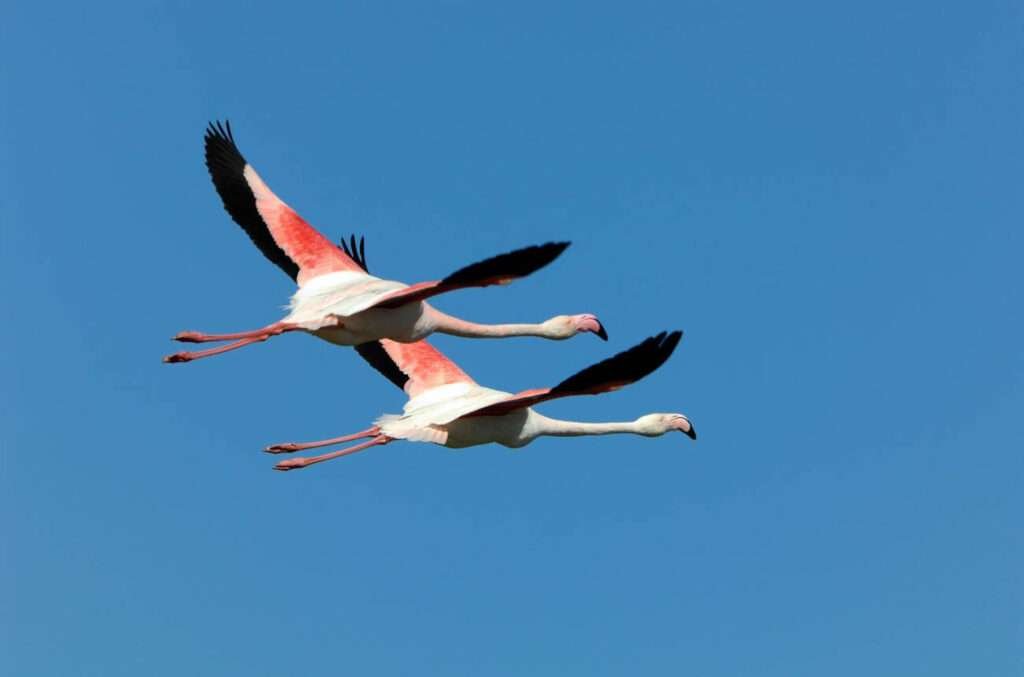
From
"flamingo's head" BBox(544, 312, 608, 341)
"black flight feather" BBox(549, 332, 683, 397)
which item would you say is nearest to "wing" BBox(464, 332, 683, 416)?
"black flight feather" BBox(549, 332, 683, 397)

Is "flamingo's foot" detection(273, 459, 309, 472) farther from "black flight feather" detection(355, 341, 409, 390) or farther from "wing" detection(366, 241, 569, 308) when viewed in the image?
"wing" detection(366, 241, 569, 308)

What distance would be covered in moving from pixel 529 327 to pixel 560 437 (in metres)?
1.78

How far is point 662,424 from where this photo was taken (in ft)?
102

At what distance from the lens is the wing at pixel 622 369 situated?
27.2 m

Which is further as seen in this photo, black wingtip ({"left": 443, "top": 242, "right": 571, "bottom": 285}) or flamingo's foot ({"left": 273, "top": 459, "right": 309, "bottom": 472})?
flamingo's foot ({"left": 273, "top": 459, "right": 309, "bottom": 472})

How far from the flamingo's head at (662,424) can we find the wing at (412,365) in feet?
9.17

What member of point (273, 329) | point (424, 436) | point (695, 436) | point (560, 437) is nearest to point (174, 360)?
point (273, 329)

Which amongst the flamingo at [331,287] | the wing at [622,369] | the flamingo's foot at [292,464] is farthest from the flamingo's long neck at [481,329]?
the flamingo's foot at [292,464]

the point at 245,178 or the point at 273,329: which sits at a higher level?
the point at 245,178

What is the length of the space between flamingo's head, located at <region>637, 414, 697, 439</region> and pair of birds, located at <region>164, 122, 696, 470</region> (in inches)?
0.6

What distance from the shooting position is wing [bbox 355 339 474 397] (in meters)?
31.9

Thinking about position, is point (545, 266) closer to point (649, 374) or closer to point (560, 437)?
point (649, 374)

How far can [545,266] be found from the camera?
25.3 metres

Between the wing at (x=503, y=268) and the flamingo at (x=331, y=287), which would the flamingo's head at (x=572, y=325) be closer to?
the flamingo at (x=331, y=287)
